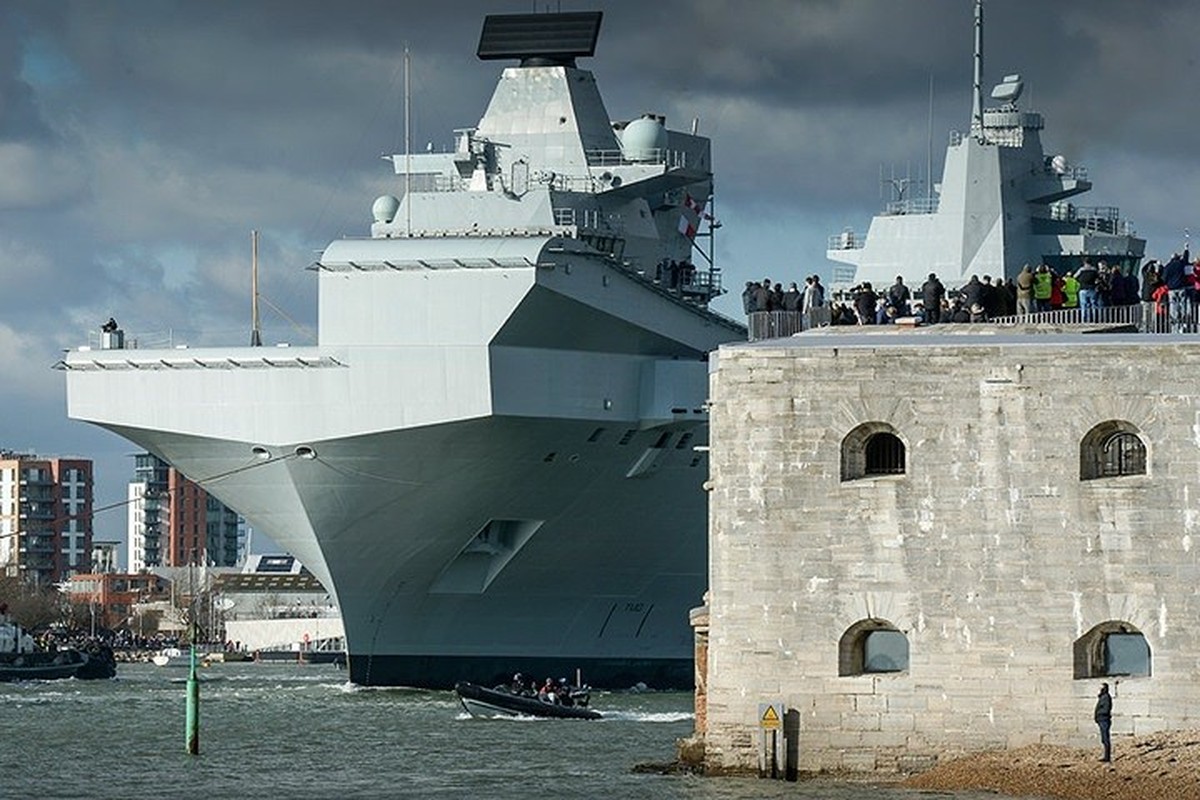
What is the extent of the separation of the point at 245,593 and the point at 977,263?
11332 cm

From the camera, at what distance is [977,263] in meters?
72.2

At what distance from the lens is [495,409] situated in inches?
2382

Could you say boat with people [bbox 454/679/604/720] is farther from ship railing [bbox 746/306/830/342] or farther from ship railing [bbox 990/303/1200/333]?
ship railing [bbox 990/303/1200/333]

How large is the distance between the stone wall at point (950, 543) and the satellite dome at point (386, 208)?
36466mm

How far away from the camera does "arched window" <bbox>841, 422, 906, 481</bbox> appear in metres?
38.8

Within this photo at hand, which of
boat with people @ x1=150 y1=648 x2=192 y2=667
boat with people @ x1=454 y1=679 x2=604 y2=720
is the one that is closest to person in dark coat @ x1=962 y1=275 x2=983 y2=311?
boat with people @ x1=454 y1=679 x2=604 y2=720

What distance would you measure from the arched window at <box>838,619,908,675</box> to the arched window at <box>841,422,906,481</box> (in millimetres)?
1939

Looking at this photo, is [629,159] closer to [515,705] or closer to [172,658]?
[515,705]

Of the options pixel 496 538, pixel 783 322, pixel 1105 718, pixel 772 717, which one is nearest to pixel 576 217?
pixel 496 538

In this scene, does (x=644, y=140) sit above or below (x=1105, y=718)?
above

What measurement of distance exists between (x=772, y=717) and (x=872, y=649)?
1.61 meters

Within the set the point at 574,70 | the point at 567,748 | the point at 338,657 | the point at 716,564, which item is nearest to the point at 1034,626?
the point at 716,564

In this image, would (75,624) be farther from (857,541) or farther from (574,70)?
(857,541)

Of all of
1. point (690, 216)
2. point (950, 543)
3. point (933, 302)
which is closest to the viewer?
point (950, 543)
